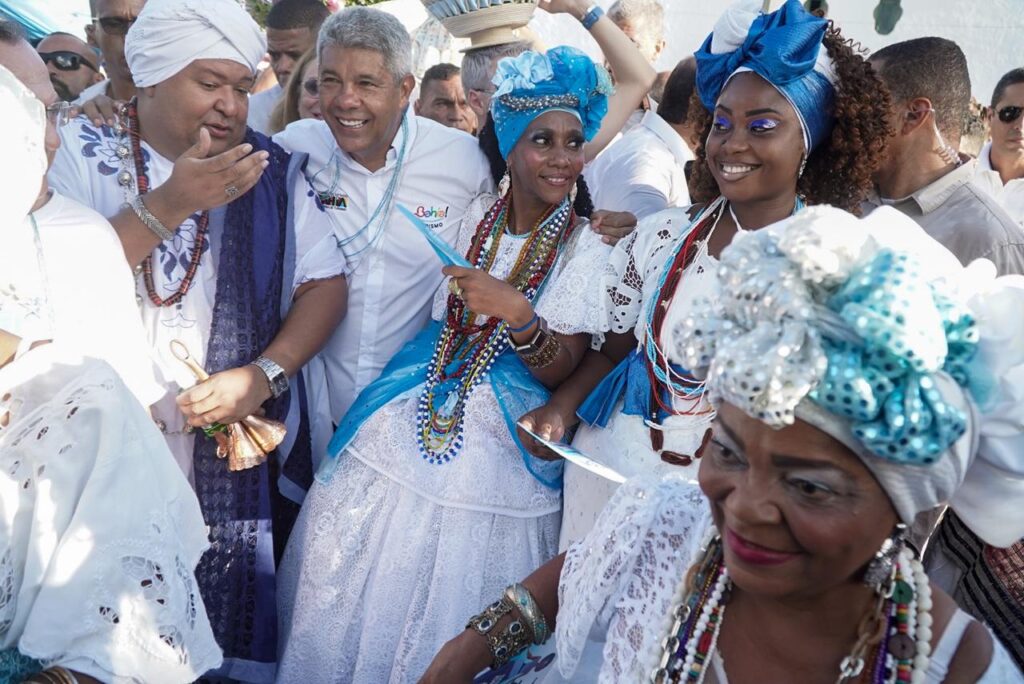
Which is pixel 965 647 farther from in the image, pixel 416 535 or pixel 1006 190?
pixel 1006 190

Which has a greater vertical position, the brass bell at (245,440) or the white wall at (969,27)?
the white wall at (969,27)

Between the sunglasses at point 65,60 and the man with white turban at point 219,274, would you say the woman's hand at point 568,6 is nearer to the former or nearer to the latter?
the man with white turban at point 219,274

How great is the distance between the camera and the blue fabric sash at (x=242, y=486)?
340cm

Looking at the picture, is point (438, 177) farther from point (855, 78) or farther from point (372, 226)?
point (855, 78)

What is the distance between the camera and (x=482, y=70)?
4531mm

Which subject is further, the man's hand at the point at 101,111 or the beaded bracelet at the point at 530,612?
the man's hand at the point at 101,111

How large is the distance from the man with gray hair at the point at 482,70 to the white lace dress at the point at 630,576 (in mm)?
2704

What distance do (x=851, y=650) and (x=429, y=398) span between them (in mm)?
1856

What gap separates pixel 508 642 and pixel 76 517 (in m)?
0.96

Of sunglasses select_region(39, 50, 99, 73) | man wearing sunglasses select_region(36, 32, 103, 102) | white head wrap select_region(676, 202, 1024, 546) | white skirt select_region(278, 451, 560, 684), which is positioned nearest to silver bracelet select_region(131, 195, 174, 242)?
white skirt select_region(278, 451, 560, 684)

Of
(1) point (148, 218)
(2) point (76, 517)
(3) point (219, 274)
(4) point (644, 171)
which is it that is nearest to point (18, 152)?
(2) point (76, 517)

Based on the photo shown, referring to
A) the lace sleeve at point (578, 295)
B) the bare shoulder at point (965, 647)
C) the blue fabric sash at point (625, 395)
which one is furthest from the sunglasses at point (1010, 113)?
the bare shoulder at point (965, 647)

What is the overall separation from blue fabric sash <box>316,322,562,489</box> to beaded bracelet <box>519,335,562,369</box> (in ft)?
0.63

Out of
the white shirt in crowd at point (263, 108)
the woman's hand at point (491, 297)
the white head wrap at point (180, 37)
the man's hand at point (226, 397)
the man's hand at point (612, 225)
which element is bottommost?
the man's hand at point (226, 397)
